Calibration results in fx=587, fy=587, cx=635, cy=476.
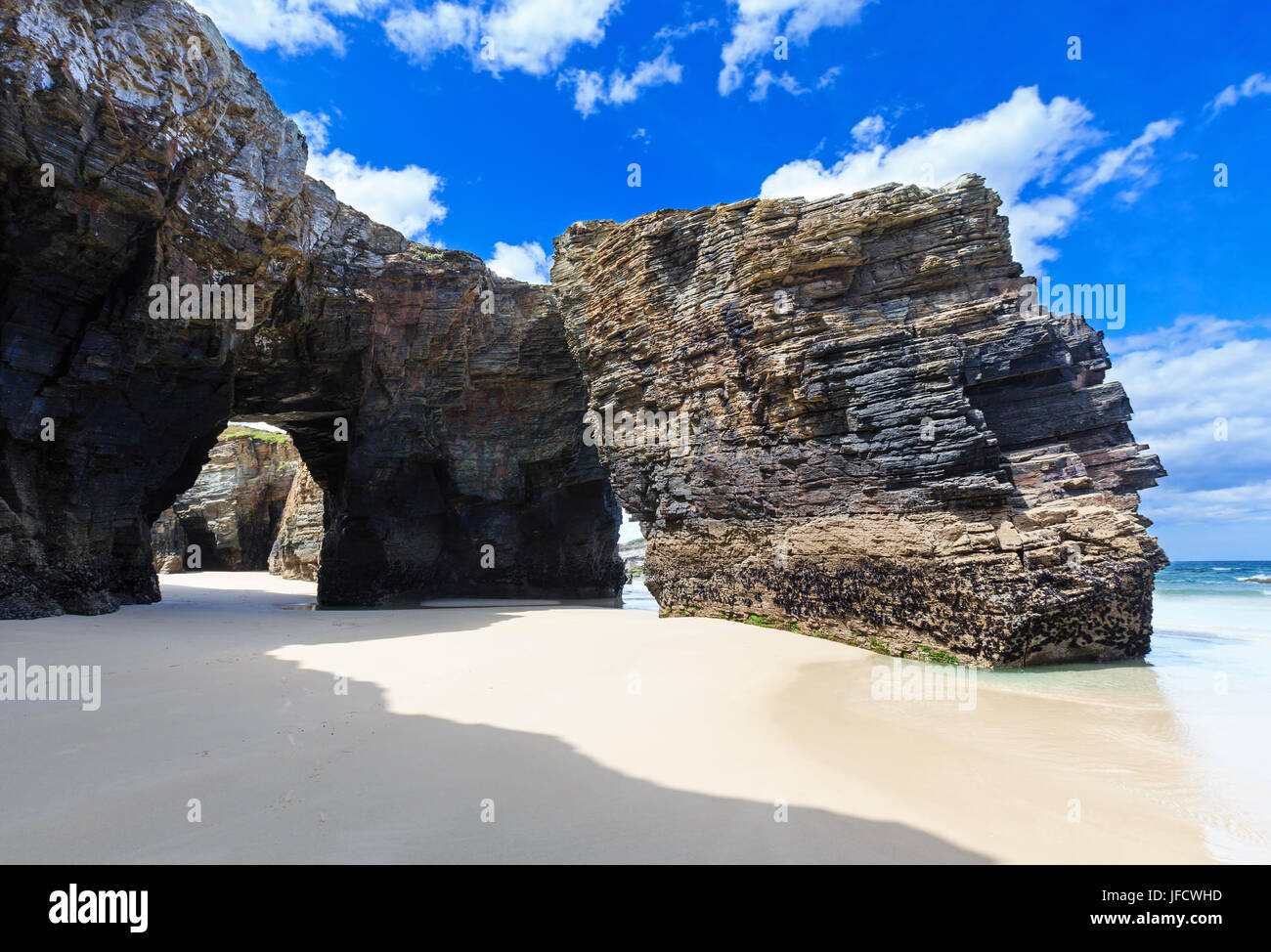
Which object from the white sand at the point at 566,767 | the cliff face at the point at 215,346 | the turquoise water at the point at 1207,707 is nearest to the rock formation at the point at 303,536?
the cliff face at the point at 215,346

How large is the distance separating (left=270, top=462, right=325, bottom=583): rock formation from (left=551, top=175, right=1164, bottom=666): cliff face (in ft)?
74.7

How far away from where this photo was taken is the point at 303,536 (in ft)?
104

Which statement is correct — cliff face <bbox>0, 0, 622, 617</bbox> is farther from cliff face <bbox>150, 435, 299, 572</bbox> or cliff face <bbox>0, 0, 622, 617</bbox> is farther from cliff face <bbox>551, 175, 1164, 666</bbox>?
cliff face <bbox>150, 435, 299, 572</bbox>

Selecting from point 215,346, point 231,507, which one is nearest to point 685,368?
point 215,346

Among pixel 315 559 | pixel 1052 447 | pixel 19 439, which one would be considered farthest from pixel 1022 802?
pixel 315 559

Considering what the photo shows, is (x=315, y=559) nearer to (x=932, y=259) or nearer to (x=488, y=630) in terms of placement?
(x=488, y=630)

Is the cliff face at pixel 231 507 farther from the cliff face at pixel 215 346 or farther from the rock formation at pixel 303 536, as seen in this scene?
the cliff face at pixel 215 346

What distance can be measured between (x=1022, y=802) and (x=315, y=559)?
108 ft

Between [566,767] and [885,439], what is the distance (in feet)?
31.9

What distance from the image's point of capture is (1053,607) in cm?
956

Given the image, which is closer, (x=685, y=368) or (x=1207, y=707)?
(x=1207, y=707)

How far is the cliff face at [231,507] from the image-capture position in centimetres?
3569

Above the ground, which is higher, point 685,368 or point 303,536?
point 685,368

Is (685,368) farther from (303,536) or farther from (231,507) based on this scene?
(231,507)
